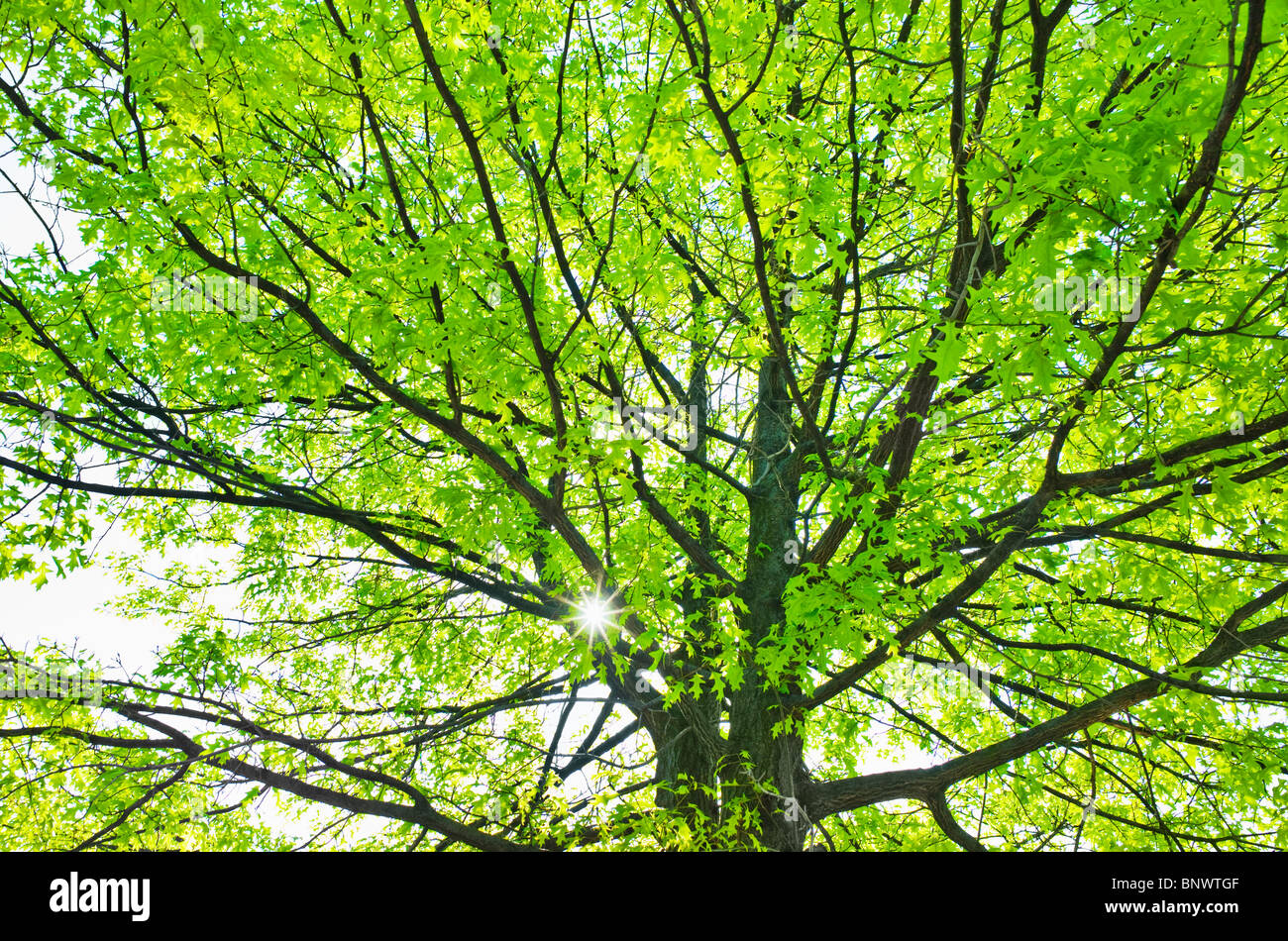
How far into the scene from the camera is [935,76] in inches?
176

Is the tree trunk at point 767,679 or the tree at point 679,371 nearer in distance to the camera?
the tree at point 679,371

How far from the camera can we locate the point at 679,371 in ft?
23.5

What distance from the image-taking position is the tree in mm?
3123

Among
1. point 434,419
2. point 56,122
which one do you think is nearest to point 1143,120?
point 434,419

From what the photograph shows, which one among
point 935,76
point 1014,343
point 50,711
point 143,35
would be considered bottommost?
point 50,711

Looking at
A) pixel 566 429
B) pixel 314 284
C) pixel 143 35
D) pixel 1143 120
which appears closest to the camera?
pixel 1143 120

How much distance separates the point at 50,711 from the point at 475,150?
4.41 metres

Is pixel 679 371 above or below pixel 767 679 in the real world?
above

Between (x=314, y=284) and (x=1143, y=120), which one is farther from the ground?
(x=314, y=284)

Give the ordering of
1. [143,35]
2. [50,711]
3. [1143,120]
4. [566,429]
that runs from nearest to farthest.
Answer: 1. [1143,120]
2. [143,35]
3. [566,429]
4. [50,711]

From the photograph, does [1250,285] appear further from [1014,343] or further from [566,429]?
[566,429]

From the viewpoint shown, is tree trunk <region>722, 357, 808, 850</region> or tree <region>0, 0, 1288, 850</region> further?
tree trunk <region>722, 357, 808, 850</region>

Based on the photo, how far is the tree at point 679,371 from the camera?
10.2 ft

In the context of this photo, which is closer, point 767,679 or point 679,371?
point 767,679
